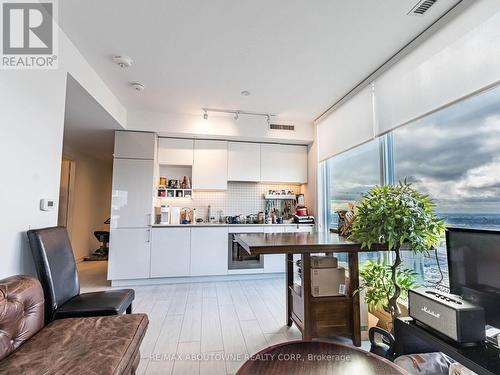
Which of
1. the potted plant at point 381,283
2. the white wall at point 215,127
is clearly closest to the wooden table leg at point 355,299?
the potted plant at point 381,283

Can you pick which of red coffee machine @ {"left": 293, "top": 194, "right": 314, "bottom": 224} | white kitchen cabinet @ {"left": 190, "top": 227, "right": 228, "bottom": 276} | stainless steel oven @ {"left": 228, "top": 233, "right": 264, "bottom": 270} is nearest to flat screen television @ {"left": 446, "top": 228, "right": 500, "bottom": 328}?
red coffee machine @ {"left": 293, "top": 194, "right": 314, "bottom": 224}

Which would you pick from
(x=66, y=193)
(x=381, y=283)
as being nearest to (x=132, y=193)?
(x=66, y=193)

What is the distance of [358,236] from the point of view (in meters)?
1.88

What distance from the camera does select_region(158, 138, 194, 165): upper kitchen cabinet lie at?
4141 millimetres

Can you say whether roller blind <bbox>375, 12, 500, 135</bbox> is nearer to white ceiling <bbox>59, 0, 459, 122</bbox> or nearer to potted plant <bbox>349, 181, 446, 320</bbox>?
white ceiling <bbox>59, 0, 459, 122</bbox>

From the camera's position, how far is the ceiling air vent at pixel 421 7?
1784 mm

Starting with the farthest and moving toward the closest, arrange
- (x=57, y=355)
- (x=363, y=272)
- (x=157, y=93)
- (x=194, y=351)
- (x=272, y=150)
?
(x=272, y=150)
(x=157, y=93)
(x=363, y=272)
(x=194, y=351)
(x=57, y=355)

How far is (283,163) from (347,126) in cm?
147

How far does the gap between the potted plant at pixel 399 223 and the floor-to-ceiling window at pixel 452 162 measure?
350 mm

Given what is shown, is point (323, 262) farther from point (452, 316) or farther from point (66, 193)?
point (66, 193)

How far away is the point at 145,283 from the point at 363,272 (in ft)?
10.5

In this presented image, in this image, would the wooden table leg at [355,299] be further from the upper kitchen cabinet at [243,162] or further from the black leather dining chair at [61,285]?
the upper kitchen cabinet at [243,162]

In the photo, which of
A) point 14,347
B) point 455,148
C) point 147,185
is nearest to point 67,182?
point 147,185

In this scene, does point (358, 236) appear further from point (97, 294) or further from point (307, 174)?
point (307, 174)
